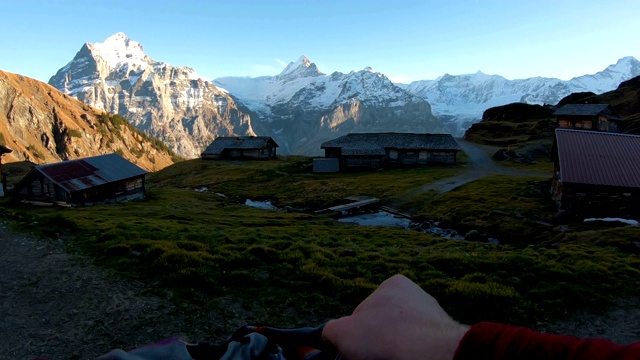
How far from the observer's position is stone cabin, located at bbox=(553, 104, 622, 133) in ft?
273

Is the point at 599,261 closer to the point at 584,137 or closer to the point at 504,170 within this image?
the point at 584,137

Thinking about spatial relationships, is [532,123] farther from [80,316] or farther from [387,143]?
[80,316]

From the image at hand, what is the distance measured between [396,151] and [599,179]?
47392 millimetres

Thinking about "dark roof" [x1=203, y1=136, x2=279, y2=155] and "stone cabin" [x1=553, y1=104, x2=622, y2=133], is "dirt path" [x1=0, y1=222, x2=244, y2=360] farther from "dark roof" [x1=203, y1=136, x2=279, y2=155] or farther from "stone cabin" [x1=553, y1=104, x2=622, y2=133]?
"stone cabin" [x1=553, y1=104, x2=622, y2=133]

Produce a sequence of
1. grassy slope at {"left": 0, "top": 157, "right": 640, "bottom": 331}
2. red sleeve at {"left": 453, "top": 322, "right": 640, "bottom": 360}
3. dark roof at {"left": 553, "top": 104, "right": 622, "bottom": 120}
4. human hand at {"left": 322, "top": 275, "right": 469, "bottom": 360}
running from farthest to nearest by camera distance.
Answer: dark roof at {"left": 553, "top": 104, "right": 622, "bottom": 120} < grassy slope at {"left": 0, "top": 157, "right": 640, "bottom": 331} < human hand at {"left": 322, "top": 275, "right": 469, "bottom": 360} < red sleeve at {"left": 453, "top": 322, "right": 640, "bottom": 360}

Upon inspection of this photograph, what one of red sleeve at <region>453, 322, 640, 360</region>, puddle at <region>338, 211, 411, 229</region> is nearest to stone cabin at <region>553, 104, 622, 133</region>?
puddle at <region>338, 211, 411, 229</region>

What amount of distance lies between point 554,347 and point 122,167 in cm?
6193

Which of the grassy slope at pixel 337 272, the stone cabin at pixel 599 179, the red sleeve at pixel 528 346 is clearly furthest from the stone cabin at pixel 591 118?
the red sleeve at pixel 528 346

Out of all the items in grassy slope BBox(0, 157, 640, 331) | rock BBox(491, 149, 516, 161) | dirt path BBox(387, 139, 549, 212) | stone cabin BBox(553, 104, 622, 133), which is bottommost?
dirt path BBox(387, 139, 549, 212)

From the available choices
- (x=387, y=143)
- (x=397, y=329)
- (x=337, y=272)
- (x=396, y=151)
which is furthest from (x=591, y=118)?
(x=397, y=329)

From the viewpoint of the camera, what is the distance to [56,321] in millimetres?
9516

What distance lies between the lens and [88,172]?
2023 inches

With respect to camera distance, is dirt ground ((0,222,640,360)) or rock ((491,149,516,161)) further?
rock ((491,149,516,161))

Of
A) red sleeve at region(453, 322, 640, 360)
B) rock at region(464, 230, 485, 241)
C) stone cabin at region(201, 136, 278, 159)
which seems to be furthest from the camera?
stone cabin at region(201, 136, 278, 159)
